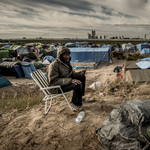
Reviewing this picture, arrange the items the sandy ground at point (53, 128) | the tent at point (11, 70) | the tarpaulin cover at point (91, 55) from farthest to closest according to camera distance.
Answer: the tarpaulin cover at point (91, 55)
the tent at point (11, 70)
the sandy ground at point (53, 128)

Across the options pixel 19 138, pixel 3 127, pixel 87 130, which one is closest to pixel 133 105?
pixel 87 130

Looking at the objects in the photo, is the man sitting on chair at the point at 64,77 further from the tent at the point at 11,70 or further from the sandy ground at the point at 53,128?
the tent at the point at 11,70

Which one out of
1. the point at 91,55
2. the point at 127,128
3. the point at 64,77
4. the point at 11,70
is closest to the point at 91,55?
the point at 91,55

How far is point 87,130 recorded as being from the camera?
220 centimetres

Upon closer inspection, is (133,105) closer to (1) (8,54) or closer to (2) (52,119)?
(2) (52,119)

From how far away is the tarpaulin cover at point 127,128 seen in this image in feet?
4.51

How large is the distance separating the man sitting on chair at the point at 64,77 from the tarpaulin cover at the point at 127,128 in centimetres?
118

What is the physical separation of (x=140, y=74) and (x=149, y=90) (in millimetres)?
1692

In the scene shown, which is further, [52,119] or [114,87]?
[114,87]

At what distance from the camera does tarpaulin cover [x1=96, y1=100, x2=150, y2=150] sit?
1376mm

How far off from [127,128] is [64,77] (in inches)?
70.1

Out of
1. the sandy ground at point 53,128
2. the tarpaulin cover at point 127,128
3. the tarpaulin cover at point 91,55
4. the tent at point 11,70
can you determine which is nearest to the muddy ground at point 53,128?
the sandy ground at point 53,128

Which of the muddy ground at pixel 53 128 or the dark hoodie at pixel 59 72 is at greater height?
the dark hoodie at pixel 59 72

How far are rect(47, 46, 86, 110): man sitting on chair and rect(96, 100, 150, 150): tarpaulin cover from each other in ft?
3.86
